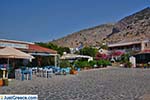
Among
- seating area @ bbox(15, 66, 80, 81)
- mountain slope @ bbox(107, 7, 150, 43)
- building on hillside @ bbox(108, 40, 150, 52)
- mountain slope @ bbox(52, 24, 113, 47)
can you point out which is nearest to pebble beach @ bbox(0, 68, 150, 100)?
seating area @ bbox(15, 66, 80, 81)

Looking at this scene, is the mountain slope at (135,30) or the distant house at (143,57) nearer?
the distant house at (143,57)

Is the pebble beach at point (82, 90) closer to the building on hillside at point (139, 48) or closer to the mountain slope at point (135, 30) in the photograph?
the building on hillside at point (139, 48)

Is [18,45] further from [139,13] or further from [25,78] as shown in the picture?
[139,13]

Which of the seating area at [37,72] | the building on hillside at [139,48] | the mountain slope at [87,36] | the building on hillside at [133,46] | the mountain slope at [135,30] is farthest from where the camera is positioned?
the mountain slope at [87,36]

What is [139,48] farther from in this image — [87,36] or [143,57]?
[87,36]

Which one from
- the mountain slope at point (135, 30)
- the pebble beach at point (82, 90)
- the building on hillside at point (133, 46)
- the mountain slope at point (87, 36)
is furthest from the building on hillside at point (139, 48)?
the mountain slope at point (87, 36)

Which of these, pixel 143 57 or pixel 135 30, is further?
pixel 135 30

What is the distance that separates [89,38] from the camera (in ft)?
433

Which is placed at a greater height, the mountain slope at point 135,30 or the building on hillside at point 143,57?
the mountain slope at point 135,30

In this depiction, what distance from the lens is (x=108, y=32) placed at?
454ft

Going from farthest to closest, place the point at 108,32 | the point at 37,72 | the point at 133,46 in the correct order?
the point at 108,32 < the point at 133,46 < the point at 37,72

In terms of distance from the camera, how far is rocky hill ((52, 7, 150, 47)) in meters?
113

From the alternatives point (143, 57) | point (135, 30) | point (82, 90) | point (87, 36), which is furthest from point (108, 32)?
point (82, 90)

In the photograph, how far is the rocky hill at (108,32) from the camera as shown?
370ft
